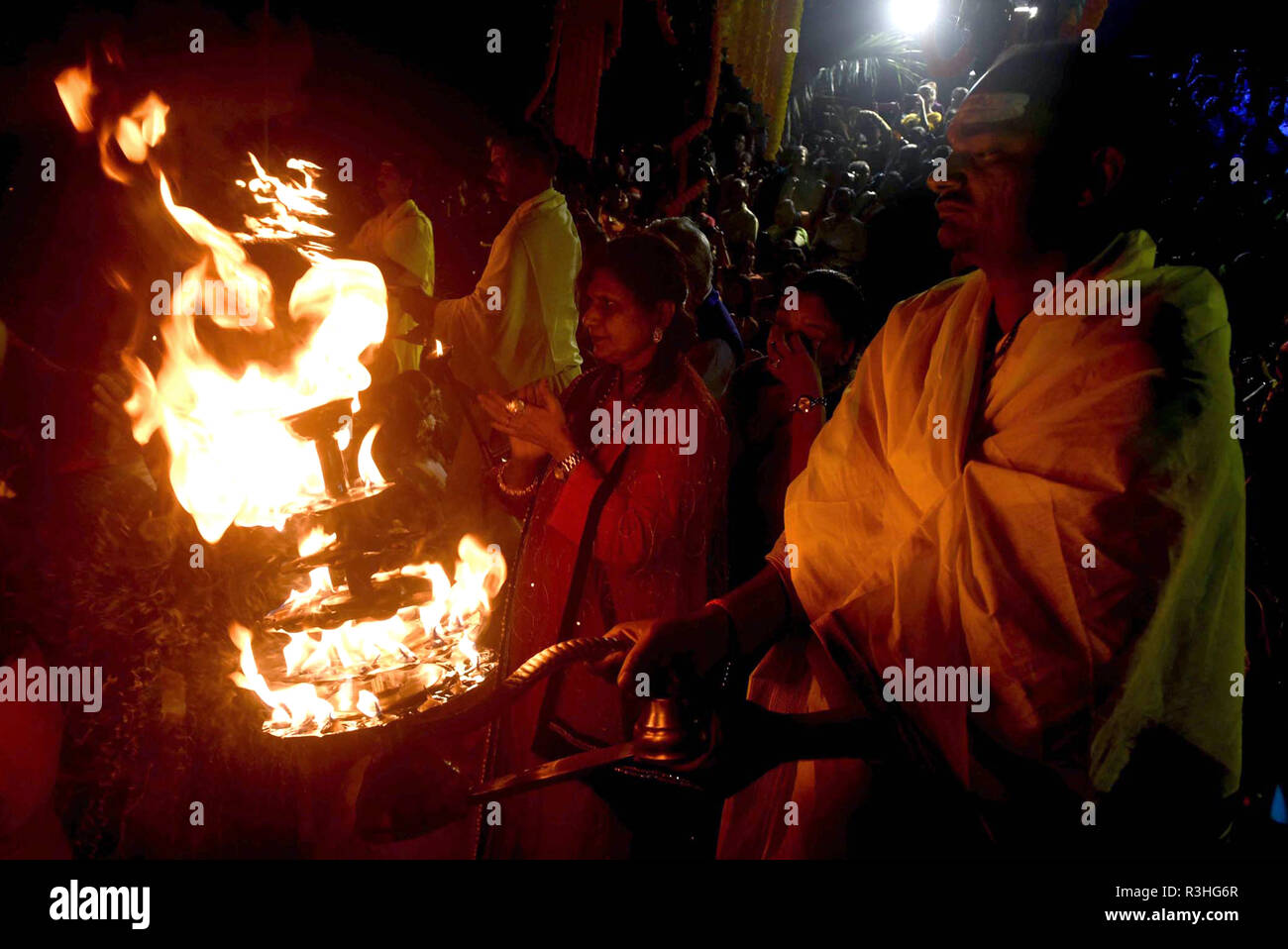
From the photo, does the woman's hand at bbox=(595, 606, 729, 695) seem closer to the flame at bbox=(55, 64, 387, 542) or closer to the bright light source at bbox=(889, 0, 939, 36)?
the flame at bbox=(55, 64, 387, 542)

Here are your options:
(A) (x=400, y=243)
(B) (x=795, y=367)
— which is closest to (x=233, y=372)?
(B) (x=795, y=367)

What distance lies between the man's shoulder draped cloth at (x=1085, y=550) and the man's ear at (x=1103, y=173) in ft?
0.38

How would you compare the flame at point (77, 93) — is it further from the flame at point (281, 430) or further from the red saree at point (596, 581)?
the red saree at point (596, 581)

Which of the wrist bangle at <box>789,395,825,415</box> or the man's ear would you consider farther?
the wrist bangle at <box>789,395,825,415</box>

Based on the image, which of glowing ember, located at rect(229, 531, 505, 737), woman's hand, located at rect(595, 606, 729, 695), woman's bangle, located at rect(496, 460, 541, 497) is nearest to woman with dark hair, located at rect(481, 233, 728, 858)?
woman's bangle, located at rect(496, 460, 541, 497)

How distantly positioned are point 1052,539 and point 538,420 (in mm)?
1827

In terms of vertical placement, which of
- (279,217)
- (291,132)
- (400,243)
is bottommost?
(279,217)

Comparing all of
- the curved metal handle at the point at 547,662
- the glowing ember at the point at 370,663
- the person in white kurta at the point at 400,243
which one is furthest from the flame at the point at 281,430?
Result: the person in white kurta at the point at 400,243

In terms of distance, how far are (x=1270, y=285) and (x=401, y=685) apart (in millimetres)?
4651

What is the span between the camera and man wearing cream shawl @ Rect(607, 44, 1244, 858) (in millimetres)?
1451

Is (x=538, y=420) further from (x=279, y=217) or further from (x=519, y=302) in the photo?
(x=279, y=217)

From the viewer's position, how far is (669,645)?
1.64 m

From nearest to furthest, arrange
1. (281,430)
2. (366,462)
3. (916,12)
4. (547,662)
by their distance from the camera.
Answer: (547,662) → (281,430) → (366,462) → (916,12)
